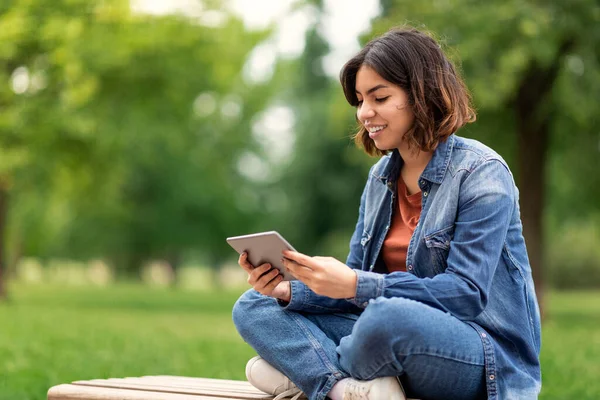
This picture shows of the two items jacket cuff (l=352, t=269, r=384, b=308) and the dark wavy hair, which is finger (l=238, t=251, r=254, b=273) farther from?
the dark wavy hair

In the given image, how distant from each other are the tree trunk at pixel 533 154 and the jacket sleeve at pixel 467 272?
1022 cm

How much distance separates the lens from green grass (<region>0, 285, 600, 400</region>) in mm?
5852

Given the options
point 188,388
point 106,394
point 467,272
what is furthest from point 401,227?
point 106,394

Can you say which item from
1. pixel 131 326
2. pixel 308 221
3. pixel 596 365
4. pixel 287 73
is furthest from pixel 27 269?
pixel 596 365

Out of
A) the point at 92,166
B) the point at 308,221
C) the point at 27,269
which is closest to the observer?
the point at 92,166

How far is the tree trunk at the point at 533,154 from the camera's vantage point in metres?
12.9

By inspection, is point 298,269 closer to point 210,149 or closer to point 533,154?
point 533,154

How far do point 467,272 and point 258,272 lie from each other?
2.57 feet

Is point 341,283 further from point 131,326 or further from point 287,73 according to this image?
point 287,73

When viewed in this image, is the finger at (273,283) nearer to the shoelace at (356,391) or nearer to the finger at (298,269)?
the finger at (298,269)

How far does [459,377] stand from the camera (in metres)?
2.92

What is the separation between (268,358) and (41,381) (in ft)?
8.83

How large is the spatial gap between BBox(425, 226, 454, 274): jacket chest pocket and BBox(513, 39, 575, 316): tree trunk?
10158 millimetres

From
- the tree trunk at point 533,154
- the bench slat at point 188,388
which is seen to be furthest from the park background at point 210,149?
the bench slat at point 188,388
